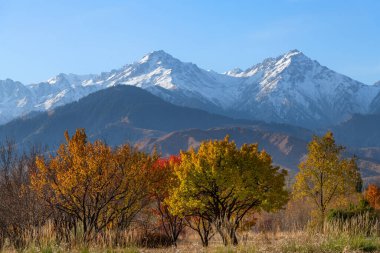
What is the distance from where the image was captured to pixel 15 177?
3616cm

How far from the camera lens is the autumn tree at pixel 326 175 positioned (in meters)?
52.1

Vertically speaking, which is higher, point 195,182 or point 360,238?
point 195,182

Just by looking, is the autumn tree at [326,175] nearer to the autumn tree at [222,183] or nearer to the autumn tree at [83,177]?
the autumn tree at [222,183]

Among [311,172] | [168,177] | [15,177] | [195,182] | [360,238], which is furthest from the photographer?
[311,172]

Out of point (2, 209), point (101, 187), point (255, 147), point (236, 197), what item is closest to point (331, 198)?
point (255, 147)

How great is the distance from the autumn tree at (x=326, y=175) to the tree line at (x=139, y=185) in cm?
11

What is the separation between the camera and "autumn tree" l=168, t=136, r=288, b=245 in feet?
128

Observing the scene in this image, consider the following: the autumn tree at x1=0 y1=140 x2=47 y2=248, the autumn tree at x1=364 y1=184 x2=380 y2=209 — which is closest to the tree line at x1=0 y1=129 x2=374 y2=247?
the autumn tree at x1=0 y1=140 x2=47 y2=248

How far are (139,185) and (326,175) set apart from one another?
24329 millimetres

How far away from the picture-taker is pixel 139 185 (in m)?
37.1

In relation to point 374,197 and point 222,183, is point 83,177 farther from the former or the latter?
point 374,197

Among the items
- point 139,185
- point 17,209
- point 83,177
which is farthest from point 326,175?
point 17,209

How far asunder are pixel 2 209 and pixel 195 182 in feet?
48.1

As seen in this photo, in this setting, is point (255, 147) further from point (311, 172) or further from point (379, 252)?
point (379, 252)
